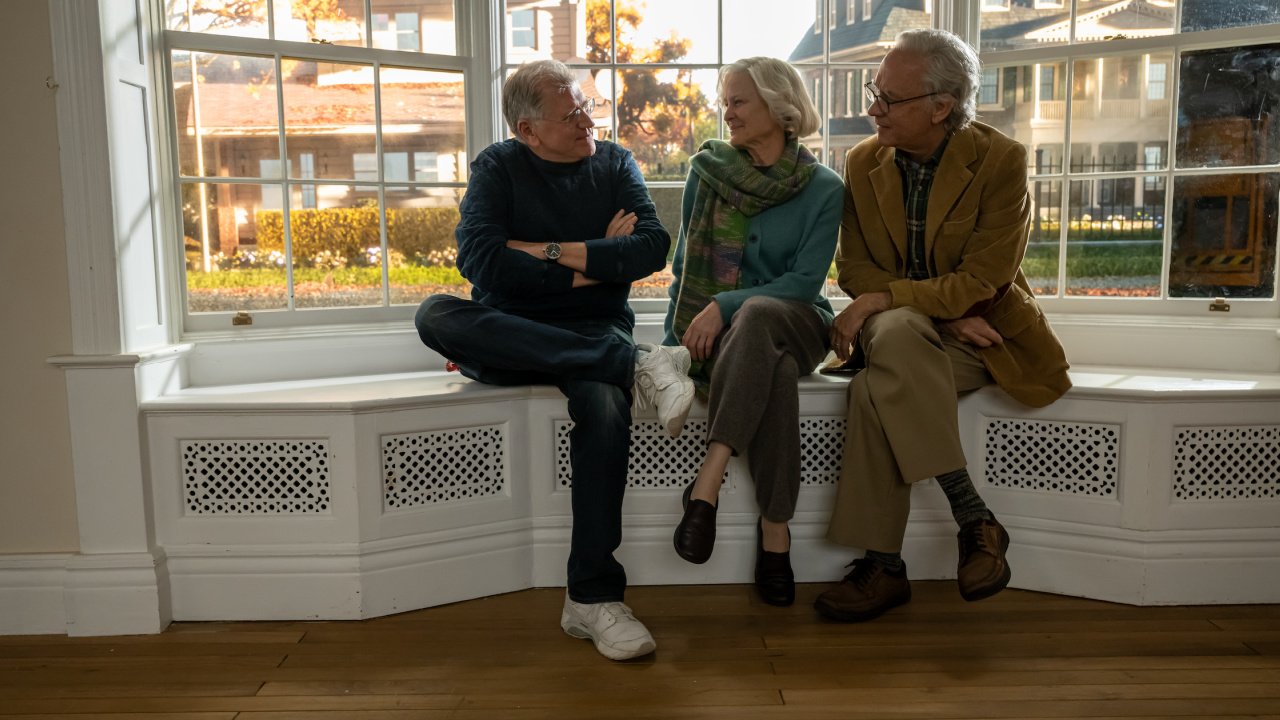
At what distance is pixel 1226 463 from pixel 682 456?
1413 millimetres

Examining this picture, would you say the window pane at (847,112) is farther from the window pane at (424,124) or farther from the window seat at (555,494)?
the window pane at (424,124)

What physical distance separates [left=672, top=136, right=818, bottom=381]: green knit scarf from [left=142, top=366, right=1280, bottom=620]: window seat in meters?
0.32

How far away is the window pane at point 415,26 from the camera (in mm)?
2848

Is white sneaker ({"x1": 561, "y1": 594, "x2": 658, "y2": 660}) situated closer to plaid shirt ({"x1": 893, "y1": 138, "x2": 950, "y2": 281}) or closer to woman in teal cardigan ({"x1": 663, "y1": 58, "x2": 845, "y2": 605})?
woman in teal cardigan ({"x1": 663, "y1": 58, "x2": 845, "y2": 605})

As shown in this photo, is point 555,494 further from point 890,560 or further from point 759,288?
point 890,560

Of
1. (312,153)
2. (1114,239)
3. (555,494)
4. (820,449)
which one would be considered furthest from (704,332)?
(1114,239)

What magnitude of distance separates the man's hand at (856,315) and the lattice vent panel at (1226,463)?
0.82 metres

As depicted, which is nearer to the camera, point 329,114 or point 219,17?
point 219,17

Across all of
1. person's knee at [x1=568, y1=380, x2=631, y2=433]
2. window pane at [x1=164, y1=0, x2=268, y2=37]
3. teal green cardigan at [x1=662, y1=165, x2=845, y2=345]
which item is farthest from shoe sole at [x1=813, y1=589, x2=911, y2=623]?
window pane at [x1=164, y1=0, x2=268, y2=37]

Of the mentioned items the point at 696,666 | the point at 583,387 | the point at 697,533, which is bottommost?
the point at 696,666

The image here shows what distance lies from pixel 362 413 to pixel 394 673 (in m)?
0.64

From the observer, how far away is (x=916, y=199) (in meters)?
2.44

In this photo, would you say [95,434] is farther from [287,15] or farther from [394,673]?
[287,15]

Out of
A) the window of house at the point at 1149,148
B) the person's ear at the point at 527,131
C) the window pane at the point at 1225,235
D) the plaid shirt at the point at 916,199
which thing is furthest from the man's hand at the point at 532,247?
the window pane at the point at 1225,235
